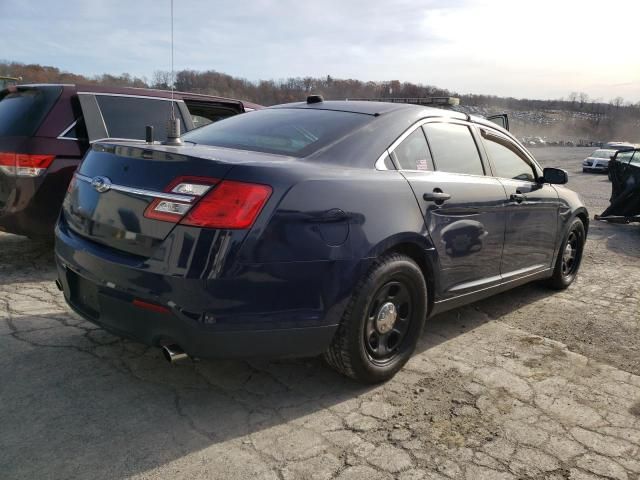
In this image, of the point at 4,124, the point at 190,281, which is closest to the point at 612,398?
the point at 190,281

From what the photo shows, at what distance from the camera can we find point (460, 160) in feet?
12.0

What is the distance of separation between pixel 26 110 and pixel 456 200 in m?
3.88

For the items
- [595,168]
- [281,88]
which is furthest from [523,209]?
[281,88]

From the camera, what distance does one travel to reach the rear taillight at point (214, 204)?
7.57 feet

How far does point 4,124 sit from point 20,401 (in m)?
3.10

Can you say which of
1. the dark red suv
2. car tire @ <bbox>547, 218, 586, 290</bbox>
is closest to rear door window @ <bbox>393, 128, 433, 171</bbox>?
car tire @ <bbox>547, 218, 586, 290</bbox>

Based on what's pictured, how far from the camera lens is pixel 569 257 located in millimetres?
5234

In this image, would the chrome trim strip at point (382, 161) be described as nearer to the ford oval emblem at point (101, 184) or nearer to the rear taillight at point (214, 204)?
the rear taillight at point (214, 204)

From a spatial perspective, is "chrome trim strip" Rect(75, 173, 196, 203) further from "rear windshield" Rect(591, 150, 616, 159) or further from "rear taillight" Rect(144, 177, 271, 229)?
"rear windshield" Rect(591, 150, 616, 159)

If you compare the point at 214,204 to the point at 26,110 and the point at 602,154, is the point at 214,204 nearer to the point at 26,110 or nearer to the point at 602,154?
the point at 26,110

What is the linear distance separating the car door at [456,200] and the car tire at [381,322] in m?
0.28

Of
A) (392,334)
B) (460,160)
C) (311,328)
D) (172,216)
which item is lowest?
(392,334)

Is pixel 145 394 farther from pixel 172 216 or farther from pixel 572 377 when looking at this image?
pixel 572 377

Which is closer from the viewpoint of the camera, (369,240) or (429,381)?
(369,240)
